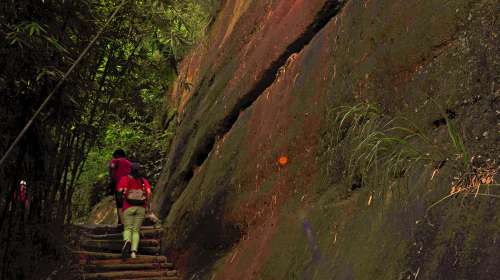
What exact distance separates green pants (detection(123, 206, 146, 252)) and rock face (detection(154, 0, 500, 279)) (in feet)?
1.78

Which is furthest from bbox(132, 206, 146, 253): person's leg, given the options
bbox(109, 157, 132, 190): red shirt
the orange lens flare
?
the orange lens flare

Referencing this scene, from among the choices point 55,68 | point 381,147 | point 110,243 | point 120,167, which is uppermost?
point 55,68

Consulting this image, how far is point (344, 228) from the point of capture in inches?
176

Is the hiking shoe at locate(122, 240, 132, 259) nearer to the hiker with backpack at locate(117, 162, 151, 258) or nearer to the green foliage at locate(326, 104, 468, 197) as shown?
the hiker with backpack at locate(117, 162, 151, 258)

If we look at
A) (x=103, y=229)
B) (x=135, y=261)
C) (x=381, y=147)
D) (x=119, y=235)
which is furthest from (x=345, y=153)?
(x=103, y=229)

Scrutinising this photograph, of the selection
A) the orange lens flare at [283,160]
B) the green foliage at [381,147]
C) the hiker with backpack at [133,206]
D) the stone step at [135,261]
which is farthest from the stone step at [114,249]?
the green foliage at [381,147]

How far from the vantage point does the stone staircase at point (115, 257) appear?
8875 mm

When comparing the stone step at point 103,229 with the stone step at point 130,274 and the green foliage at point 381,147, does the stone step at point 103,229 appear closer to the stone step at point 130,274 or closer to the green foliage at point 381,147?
the stone step at point 130,274

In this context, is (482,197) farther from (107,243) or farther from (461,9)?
(107,243)

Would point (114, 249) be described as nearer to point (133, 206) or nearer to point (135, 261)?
point (135, 261)

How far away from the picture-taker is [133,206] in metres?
9.32

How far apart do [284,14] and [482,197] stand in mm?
5619

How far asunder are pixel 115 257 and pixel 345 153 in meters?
5.43

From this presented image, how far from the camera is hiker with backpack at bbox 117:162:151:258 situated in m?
9.28
